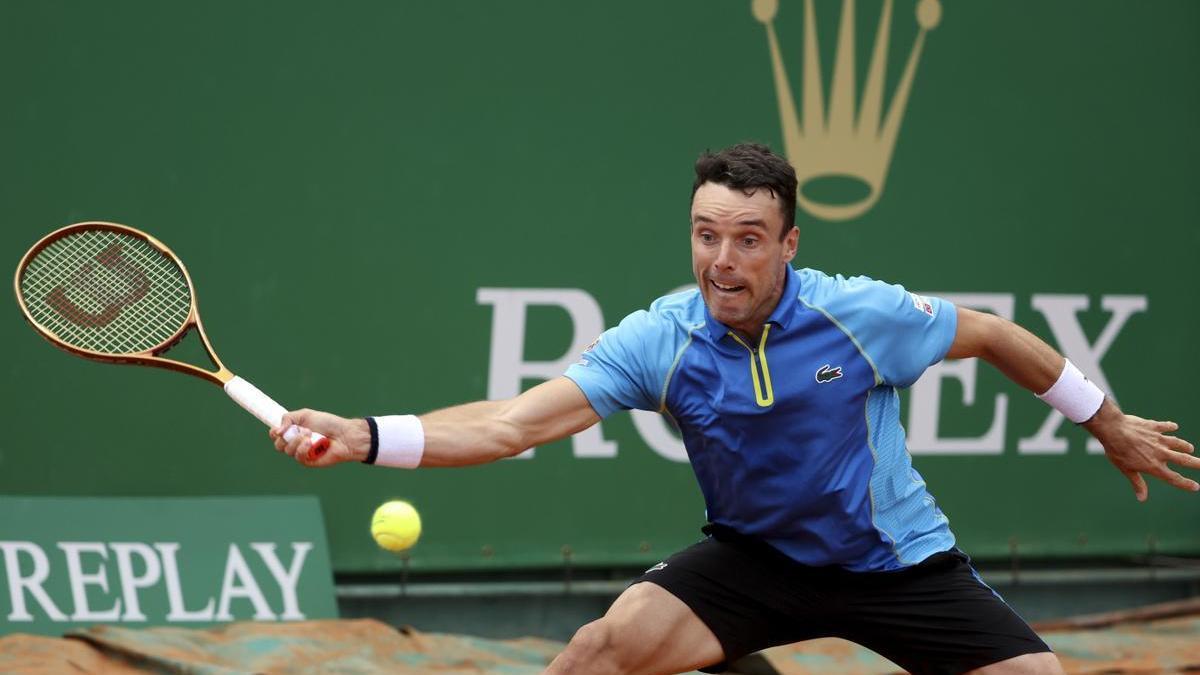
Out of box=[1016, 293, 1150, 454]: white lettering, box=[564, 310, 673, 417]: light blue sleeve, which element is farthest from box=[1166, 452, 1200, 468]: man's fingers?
box=[1016, 293, 1150, 454]: white lettering

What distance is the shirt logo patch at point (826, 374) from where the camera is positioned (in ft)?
12.4

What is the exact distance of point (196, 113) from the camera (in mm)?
5750

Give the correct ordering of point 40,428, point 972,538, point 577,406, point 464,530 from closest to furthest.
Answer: point 577,406 → point 40,428 → point 464,530 → point 972,538

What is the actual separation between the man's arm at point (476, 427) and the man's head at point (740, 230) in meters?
0.39

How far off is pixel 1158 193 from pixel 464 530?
3.01 meters

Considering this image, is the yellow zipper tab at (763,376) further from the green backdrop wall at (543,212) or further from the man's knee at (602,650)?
the green backdrop wall at (543,212)

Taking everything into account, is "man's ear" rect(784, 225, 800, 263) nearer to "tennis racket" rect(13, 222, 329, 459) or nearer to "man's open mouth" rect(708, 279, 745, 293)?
"man's open mouth" rect(708, 279, 745, 293)

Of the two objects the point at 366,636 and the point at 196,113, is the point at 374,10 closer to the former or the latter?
the point at 196,113

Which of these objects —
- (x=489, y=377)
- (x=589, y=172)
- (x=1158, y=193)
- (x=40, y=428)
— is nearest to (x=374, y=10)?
(x=589, y=172)

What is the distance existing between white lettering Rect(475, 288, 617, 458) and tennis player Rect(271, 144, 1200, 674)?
2177 mm

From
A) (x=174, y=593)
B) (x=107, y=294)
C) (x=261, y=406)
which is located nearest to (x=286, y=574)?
(x=174, y=593)

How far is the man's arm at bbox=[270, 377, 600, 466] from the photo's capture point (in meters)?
3.29

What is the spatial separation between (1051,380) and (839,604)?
72 centimetres

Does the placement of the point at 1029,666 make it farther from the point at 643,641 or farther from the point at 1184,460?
the point at 643,641
